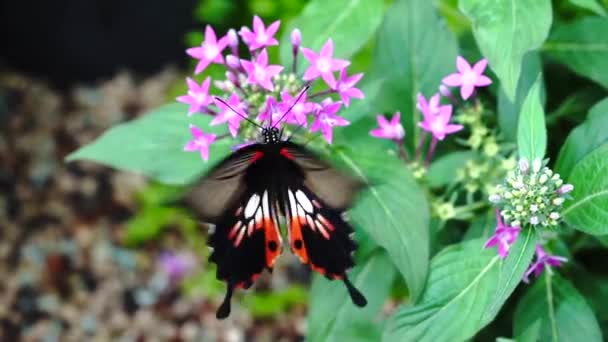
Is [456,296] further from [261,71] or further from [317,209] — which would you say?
[261,71]

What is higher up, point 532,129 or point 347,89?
point 347,89

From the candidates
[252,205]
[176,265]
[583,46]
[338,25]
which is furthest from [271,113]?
[176,265]

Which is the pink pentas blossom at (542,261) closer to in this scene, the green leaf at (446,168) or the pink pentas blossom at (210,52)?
the green leaf at (446,168)

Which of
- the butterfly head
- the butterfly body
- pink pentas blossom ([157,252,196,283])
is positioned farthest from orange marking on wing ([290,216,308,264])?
pink pentas blossom ([157,252,196,283])

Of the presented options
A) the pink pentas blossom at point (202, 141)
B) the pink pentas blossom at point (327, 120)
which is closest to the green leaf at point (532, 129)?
the pink pentas blossom at point (327, 120)

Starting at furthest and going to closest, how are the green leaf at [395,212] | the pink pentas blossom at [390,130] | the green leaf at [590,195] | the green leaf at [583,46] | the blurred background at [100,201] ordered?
the blurred background at [100,201], the green leaf at [583,46], the pink pentas blossom at [390,130], the green leaf at [395,212], the green leaf at [590,195]
